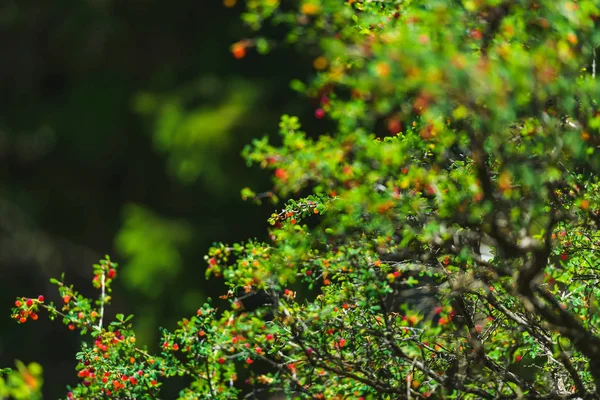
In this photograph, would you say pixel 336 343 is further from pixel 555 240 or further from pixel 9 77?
pixel 9 77

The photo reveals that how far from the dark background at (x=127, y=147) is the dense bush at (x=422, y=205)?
6799mm

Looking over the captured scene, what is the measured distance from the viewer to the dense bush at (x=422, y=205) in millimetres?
2930

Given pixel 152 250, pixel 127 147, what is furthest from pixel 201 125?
pixel 127 147

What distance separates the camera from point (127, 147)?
14.8 m

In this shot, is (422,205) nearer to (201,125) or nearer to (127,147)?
(201,125)

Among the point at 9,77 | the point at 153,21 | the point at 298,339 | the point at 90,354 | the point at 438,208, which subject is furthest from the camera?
the point at 9,77

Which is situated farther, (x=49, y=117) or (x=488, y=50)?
(x=49, y=117)

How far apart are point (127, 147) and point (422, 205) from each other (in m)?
11.8

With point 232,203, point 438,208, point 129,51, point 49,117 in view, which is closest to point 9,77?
point 49,117

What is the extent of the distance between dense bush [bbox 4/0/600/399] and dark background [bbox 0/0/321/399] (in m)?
6.80

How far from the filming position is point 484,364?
4109 mm

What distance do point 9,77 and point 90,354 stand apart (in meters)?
14.5

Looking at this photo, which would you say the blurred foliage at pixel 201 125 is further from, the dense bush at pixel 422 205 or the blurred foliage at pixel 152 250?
the dense bush at pixel 422 205

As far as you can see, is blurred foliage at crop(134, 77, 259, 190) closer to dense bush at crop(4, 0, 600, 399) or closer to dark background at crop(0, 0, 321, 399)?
dark background at crop(0, 0, 321, 399)
